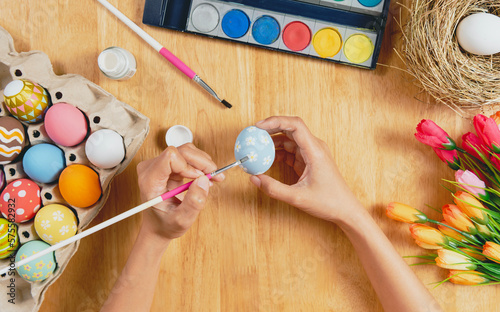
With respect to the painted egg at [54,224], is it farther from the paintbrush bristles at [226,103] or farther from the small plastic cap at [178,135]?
the paintbrush bristles at [226,103]

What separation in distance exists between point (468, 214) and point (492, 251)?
0.08 m

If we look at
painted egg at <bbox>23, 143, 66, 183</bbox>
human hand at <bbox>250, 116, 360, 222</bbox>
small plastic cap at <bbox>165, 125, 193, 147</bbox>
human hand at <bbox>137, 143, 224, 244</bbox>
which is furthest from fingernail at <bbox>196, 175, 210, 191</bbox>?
painted egg at <bbox>23, 143, 66, 183</bbox>

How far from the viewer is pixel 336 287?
91 cm

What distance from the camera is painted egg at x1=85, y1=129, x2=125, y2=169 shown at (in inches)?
30.2

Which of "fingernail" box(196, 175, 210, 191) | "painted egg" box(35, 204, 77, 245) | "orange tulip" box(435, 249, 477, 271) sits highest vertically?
"fingernail" box(196, 175, 210, 191)

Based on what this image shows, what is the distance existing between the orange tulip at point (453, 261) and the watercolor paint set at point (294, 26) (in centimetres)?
45

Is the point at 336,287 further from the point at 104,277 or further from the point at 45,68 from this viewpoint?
the point at 45,68

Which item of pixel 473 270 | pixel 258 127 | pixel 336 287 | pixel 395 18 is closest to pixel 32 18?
pixel 258 127

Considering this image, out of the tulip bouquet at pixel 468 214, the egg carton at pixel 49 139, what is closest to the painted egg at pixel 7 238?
the egg carton at pixel 49 139

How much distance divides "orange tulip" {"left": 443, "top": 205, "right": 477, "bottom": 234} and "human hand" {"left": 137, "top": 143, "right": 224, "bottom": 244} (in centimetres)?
51

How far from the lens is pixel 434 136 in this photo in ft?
2.67

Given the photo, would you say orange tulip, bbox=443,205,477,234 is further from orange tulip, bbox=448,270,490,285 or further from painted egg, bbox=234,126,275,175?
painted egg, bbox=234,126,275,175

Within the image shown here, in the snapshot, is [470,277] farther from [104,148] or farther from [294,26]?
[104,148]

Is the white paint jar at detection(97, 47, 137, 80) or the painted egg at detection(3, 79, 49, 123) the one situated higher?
the white paint jar at detection(97, 47, 137, 80)
